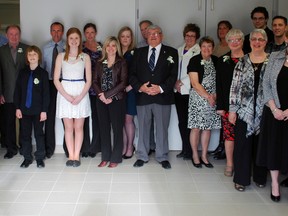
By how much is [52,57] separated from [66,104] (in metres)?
0.72

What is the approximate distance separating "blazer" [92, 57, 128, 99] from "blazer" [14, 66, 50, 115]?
0.56 meters

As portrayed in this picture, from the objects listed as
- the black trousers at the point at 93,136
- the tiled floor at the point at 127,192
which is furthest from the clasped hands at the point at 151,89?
the tiled floor at the point at 127,192

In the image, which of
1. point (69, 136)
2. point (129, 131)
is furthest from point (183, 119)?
point (69, 136)

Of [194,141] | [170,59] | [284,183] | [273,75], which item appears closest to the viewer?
[273,75]

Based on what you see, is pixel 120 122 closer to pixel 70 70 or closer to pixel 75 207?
pixel 70 70

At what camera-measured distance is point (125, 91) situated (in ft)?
13.4

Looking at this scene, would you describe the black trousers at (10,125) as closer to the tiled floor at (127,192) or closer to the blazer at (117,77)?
the tiled floor at (127,192)

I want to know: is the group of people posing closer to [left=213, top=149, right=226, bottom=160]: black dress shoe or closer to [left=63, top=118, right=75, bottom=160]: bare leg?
[left=63, top=118, right=75, bottom=160]: bare leg

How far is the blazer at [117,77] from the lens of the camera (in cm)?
387

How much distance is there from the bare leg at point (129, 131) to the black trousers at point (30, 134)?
100 cm

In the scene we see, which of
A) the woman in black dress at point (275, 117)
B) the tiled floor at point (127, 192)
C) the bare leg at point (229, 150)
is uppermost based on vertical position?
the woman in black dress at point (275, 117)

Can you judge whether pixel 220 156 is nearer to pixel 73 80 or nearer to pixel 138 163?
pixel 138 163

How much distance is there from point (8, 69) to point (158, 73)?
6.04ft

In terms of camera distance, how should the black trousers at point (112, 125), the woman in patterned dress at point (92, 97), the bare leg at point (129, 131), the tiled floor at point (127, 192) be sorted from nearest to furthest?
the tiled floor at point (127, 192), the black trousers at point (112, 125), the woman in patterned dress at point (92, 97), the bare leg at point (129, 131)
